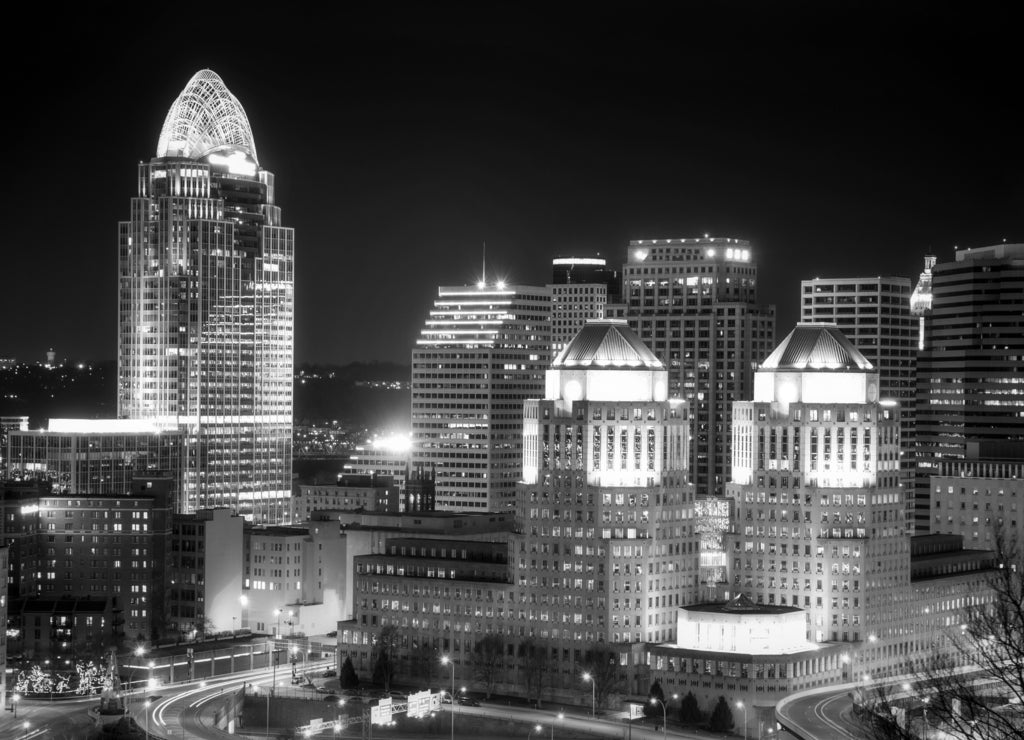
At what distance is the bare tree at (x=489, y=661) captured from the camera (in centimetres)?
19338

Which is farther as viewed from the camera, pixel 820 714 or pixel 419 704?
pixel 419 704

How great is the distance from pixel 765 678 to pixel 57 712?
61.9 m

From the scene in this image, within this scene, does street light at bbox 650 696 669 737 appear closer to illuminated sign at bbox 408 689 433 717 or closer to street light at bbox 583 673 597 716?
street light at bbox 583 673 597 716

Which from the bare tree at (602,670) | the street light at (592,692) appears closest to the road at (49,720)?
Result: the street light at (592,692)

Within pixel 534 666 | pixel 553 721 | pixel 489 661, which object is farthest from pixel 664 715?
pixel 489 661

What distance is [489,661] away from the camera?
19425 centimetres

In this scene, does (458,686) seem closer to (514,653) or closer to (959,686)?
(514,653)

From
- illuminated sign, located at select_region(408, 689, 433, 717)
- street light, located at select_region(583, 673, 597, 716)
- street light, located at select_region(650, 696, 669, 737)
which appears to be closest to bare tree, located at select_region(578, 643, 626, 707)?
street light, located at select_region(583, 673, 597, 716)

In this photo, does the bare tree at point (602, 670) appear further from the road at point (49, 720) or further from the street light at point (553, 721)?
the road at point (49, 720)

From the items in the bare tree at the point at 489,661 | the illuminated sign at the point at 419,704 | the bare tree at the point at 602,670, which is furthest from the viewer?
the bare tree at the point at 489,661

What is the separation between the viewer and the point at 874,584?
199500 mm

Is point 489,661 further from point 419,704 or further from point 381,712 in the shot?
point 381,712

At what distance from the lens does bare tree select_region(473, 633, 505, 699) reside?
193 m

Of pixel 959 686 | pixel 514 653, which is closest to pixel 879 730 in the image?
pixel 959 686
